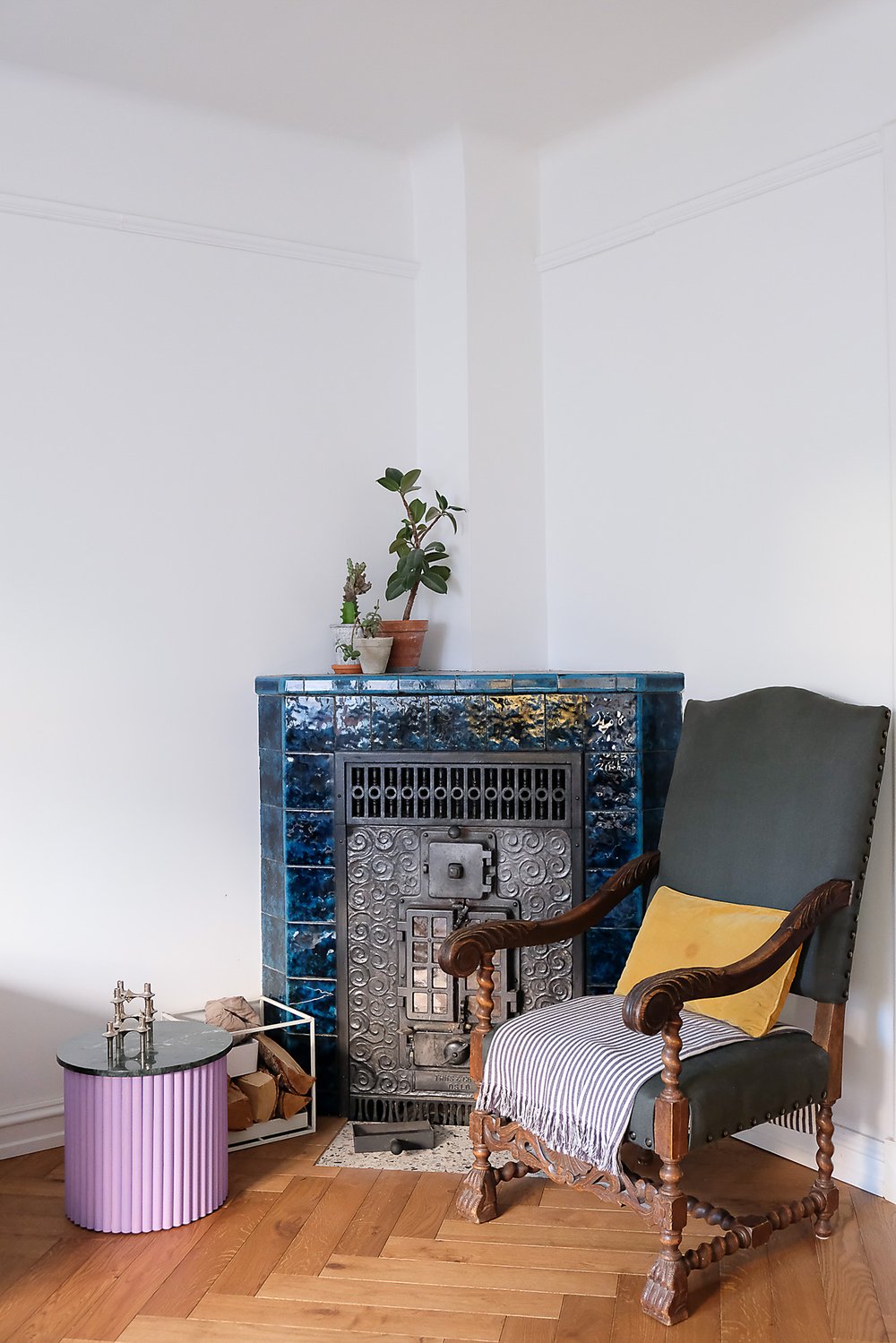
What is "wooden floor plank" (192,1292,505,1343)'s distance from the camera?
87.4 inches

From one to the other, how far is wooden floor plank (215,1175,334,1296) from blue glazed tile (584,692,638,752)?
4.22 feet

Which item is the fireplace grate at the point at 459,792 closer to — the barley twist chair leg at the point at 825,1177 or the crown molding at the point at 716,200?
the barley twist chair leg at the point at 825,1177

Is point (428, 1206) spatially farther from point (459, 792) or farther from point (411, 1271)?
point (459, 792)

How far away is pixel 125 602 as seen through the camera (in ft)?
10.6

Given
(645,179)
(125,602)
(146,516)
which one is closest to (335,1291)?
(125,602)

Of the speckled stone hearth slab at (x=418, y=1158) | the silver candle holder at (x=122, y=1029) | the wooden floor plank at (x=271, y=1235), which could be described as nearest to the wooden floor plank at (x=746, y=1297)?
the speckled stone hearth slab at (x=418, y=1158)

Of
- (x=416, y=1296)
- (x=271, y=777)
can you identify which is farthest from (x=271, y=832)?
(x=416, y=1296)

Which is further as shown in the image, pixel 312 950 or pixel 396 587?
pixel 396 587

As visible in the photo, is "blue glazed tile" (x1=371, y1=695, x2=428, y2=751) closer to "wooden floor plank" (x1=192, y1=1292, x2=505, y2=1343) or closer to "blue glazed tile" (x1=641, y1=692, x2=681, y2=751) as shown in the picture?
"blue glazed tile" (x1=641, y1=692, x2=681, y2=751)

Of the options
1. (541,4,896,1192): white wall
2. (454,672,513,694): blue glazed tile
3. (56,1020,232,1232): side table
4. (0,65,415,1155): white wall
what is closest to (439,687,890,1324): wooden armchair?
(541,4,896,1192): white wall

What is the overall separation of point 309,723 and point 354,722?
0.13m

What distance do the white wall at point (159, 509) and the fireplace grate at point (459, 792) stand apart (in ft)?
1.39

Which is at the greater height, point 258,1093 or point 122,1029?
point 122,1029

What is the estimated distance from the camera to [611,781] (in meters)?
3.11
